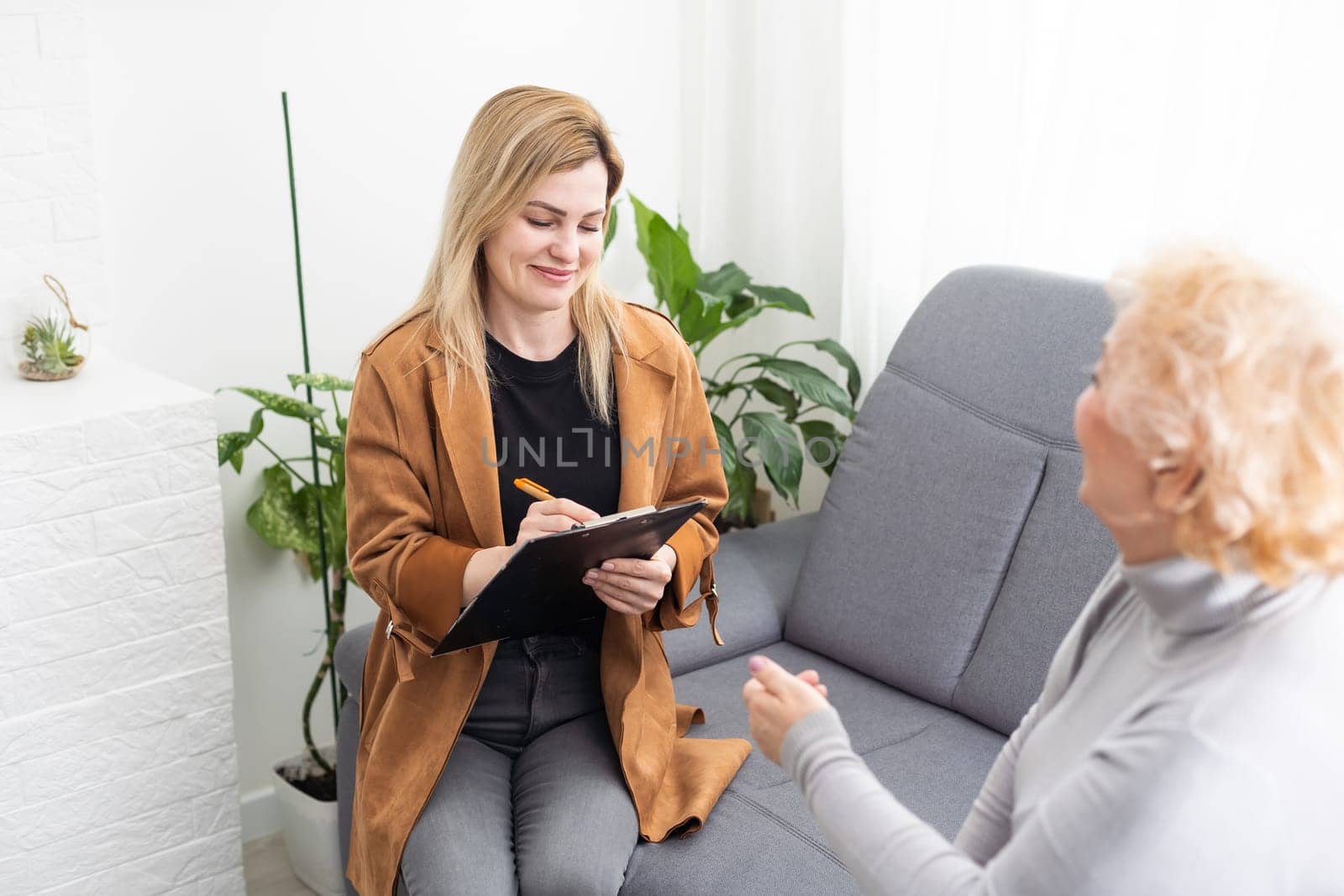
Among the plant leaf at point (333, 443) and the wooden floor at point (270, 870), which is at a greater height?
the plant leaf at point (333, 443)

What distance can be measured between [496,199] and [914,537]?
2.84ft

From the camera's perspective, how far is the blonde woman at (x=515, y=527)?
1577mm

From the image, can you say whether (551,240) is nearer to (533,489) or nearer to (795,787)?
Answer: (533,489)

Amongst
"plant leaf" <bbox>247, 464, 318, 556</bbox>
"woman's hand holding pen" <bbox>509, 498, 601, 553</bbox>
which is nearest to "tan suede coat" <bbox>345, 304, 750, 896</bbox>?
"woman's hand holding pen" <bbox>509, 498, 601, 553</bbox>

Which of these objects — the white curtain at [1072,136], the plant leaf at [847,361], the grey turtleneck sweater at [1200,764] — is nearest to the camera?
the grey turtleneck sweater at [1200,764]

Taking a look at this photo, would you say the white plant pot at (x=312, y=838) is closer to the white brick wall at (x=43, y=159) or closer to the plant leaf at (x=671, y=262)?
the white brick wall at (x=43, y=159)

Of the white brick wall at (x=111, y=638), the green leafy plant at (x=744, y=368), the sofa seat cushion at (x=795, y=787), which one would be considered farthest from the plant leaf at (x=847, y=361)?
the white brick wall at (x=111, y=638)

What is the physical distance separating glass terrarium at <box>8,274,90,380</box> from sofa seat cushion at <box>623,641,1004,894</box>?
3.57 feet

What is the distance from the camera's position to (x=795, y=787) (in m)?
1.72

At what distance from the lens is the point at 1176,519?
0.88 m

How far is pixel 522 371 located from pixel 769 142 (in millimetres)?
1231

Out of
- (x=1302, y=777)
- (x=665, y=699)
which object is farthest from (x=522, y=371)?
(x=1302, y=777)

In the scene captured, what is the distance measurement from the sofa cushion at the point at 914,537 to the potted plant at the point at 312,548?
0.81 m

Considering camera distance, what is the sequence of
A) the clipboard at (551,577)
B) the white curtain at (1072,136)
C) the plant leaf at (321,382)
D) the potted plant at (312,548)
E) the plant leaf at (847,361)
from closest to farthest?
the clipboard at (551,577) → the white curtain at (1072,136) → the plant leaf at (321,382) → the potted plant at (312,548) → the plant leaf at (847,361)
